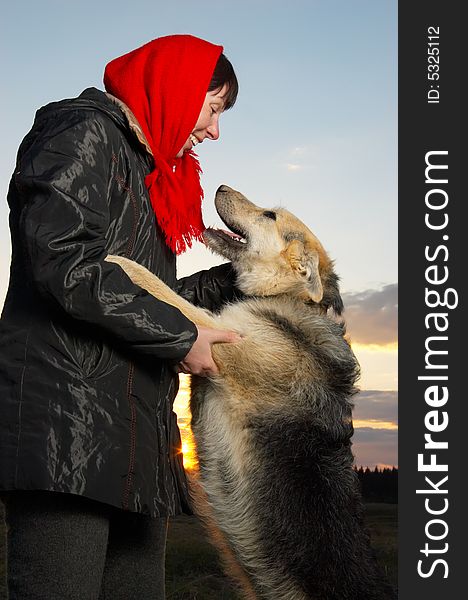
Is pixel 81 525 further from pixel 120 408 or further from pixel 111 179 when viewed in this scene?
pixel 111 179

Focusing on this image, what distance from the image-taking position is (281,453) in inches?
120

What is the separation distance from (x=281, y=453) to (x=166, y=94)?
153cm

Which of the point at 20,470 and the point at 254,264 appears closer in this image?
the point at 20,470

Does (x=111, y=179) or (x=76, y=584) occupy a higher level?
(x=111, y=179)

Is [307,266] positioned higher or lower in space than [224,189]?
lower

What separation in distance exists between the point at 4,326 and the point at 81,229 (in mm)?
439

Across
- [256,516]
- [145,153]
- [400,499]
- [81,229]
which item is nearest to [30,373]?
[81,229]

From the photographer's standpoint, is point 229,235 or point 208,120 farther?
point 229,235

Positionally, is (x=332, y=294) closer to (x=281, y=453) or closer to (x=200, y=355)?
(x=281, y=453)

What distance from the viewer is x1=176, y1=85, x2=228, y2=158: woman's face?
113 inches

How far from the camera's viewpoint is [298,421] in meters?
3.12

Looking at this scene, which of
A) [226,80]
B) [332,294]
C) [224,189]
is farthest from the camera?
[224,189]

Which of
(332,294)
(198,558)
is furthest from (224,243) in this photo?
(198,558)

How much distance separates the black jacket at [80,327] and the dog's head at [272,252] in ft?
3.95
